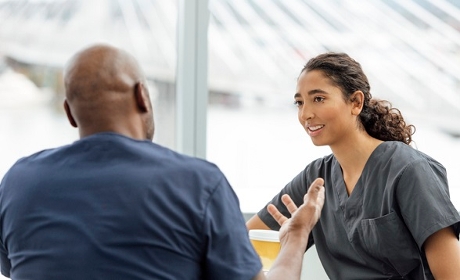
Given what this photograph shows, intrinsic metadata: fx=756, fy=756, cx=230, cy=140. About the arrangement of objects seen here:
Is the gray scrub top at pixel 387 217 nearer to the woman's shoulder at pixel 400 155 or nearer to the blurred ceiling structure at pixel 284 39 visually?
the woman's shoulder at pixel 400 155

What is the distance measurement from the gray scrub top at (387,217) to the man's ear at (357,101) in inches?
4.4

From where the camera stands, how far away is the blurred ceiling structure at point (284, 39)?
2486 millimetres

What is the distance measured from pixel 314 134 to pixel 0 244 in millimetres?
920

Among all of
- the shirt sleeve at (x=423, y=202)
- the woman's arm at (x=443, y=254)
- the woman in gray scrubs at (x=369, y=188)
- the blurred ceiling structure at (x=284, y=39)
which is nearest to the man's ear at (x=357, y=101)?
the woman in gray scrubs at (x=369, y=188)

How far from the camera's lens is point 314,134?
1.98 metres

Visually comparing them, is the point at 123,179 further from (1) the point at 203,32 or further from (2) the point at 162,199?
(1) the point at 203,32

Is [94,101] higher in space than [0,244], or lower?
higher

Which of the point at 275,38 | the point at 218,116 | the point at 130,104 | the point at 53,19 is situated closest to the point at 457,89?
the point at 275,38

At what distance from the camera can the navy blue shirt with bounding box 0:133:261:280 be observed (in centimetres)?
112

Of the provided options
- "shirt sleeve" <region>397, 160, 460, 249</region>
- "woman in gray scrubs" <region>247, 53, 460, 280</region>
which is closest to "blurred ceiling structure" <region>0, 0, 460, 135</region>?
"woman in gray scrubs" <region>247, 53, 460, 280</region>

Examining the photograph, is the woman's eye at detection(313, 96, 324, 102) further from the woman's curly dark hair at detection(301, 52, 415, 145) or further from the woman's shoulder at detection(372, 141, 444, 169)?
the woman's shoulder at detection(372, 141, 444, 169)

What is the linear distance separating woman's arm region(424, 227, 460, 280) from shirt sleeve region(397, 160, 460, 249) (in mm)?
20

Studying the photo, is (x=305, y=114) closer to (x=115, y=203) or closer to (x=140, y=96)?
(x=140, y=96)

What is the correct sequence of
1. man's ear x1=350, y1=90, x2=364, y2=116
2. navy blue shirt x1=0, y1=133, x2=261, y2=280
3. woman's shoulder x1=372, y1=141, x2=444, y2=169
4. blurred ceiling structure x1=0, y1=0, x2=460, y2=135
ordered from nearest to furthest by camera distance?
navy blue shirt x1=0, y1=133, x2=261, y2=280, woman's shoulder x1=372, y1=141, x2=444, y2=169, man's ear x1=350, y1=90, x2=364, y2=116, blurred ceiling structure x1=0, y1=0, x2=460, y2=135
